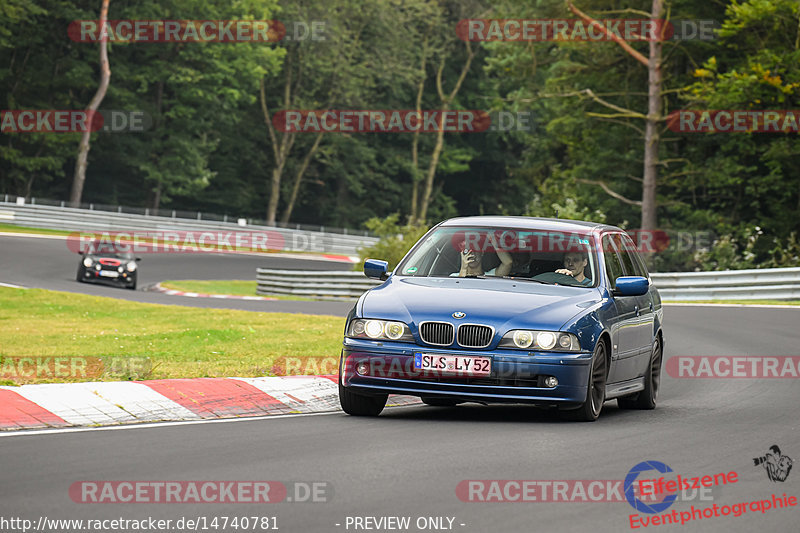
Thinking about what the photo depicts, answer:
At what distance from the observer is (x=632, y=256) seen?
12.6 m

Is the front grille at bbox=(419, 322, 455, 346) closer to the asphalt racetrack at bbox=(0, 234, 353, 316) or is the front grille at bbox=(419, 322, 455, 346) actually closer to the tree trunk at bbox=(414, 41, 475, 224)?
the asphalt racetrack at bbox=(0, 234, 353, 316)

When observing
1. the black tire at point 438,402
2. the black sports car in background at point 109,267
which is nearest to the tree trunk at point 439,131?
the black sports car in background at point 109,267

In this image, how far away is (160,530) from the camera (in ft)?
19.9

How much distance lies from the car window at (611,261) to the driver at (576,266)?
233 millimetres

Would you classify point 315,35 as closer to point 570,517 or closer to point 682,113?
point 682,113

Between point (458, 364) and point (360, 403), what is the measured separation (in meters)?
1.05

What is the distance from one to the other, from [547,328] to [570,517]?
348 cm

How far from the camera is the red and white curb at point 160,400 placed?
9.68 meters

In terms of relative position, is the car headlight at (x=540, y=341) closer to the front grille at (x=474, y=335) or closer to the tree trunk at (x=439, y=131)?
the front grille at (x=474, y=335)

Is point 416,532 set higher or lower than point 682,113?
lower

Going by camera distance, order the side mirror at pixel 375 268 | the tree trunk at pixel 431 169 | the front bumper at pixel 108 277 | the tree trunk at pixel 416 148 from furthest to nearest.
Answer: the tree trunk at pixel 431 169 → the tree trunk at pixel 416 148 → the front bumper at pixel 108 277 → the side mirror at pixel 375 268

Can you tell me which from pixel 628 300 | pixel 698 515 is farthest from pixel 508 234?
pixel 698 515

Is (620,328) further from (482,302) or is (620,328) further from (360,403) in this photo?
(360,403)

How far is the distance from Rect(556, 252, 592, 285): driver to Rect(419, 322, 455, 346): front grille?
5.50 ft
